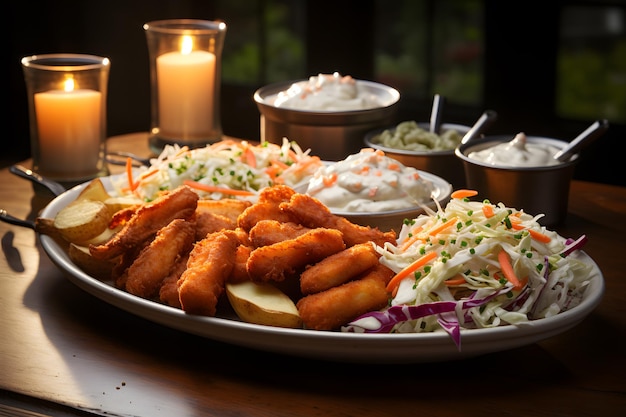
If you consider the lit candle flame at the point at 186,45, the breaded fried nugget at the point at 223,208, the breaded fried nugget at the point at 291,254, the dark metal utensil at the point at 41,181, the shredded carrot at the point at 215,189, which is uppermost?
the lit candle flame at the point at 186,45

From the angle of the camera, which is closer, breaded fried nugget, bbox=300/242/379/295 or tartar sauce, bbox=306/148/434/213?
breaded fried nugget, bbox=300/242/379/295

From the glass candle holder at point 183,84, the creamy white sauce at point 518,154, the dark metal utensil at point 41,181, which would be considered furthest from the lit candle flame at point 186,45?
the creamy white sauce at point 518,154

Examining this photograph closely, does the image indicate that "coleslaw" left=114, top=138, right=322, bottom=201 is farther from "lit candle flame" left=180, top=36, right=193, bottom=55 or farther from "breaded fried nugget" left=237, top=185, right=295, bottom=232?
"lit candle flame" left=180, top=36, right=193, bottom=55

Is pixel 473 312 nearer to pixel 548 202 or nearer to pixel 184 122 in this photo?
pixel 548 202

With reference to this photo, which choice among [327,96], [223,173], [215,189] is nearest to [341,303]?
[215,189]

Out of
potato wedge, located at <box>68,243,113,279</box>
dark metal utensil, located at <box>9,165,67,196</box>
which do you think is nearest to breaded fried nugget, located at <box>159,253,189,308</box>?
potato wedge, located at <box>68,243,113,279</box>

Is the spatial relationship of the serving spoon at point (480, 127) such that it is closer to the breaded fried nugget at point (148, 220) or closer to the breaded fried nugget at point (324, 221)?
the breaded fried nugget at point (324, 221)
